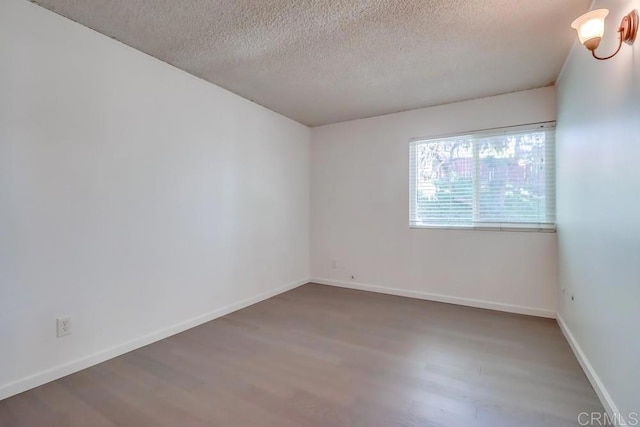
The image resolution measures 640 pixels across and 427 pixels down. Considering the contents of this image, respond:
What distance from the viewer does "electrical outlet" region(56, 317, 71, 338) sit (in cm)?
204

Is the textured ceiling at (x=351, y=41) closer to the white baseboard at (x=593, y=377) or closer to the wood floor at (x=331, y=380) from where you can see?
the white baseboard at (x=593, y=377)

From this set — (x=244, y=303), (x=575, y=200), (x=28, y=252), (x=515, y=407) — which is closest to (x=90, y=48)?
(x=28, y=252)

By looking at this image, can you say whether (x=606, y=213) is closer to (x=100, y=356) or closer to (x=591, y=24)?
(x=591, y=24)

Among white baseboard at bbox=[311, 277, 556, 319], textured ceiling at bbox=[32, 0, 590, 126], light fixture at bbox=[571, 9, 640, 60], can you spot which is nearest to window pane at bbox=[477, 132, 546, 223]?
textured ceiling at bbox=[32, 0, 590, 126]

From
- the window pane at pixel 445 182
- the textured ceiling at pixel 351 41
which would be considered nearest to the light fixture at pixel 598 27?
the textured ceiling at pixel 351 41

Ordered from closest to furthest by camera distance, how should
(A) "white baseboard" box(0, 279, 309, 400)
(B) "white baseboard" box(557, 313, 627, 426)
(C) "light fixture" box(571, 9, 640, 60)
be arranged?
(C) "light fixture" box(571, 9, 640, 60), (B) "white baseboard" box(557, 313, 627, 426), (A) "white baseboard" box(0, 279, 309, 400)

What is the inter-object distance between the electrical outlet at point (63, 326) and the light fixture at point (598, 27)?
11.7 feet

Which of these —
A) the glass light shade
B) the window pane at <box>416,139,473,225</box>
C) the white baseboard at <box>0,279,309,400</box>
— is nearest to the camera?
the glass light shade

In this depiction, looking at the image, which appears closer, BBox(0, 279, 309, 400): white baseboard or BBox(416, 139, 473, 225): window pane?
BBox(0, 279, 309, 400): white baseboard

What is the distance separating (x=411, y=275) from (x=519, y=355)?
Answer: 1663 mm

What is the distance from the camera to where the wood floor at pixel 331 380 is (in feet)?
5.42

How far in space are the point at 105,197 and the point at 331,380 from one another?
2164 millimetres

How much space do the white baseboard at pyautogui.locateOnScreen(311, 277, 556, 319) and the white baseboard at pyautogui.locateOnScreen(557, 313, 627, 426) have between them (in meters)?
0.52

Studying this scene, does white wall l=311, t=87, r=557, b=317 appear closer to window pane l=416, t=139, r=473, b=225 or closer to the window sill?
the window sill
